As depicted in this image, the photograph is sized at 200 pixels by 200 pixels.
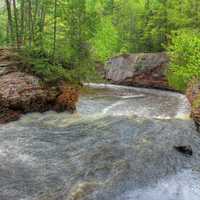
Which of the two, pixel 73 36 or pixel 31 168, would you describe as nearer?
pixel 31 168

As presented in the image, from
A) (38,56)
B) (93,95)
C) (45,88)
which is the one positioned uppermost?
(38,56)

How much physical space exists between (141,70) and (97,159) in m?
23.4

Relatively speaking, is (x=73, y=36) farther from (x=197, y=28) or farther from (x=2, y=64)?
(x=197, y=28)

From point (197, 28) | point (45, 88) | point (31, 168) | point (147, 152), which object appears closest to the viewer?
point (31, 168)

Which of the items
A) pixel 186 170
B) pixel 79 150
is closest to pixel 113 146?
pixel 79 150

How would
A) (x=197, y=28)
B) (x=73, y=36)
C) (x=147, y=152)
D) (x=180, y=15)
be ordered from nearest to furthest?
(x=147, y=152) → (x=73, y=36) → (x=197, y=28) → (x=180, y=15)

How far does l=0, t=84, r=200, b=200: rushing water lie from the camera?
9828 millimetres

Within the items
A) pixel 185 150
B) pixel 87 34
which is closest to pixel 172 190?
pixel 185 150

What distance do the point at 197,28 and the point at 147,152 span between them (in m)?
22.4

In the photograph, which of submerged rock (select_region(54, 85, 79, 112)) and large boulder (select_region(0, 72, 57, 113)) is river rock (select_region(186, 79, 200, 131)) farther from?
large boulder (select_region(0, 72, 57, 113))

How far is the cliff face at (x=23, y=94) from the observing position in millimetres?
16875

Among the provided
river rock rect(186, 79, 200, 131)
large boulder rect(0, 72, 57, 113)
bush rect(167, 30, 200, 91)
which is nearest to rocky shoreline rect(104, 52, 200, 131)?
bush rect(167, 30, 200, 91)

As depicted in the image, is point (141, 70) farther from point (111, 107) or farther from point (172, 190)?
point (172, 190)

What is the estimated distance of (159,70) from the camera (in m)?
A: 33.0
